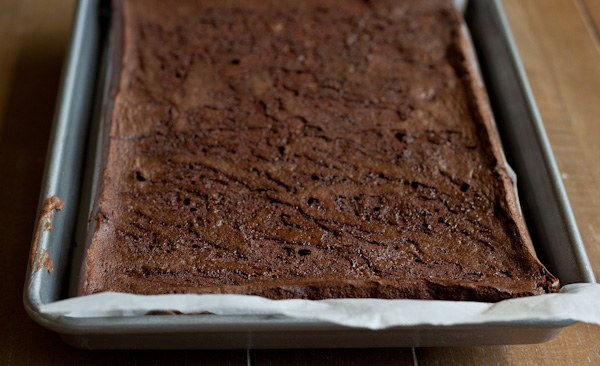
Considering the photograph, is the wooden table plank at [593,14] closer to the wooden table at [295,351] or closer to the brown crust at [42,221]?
the wooden table at [295,351]

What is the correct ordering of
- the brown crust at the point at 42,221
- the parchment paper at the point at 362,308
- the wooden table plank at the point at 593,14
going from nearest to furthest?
1. the parchment paper at the point at 362,308
2. the brown crust at the point at 42,221
3. the wooden table plank at the point at 593,14

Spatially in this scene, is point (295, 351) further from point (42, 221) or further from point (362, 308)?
point (42, 221)

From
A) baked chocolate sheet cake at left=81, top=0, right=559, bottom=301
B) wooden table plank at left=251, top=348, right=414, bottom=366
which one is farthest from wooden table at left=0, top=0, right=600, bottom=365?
baked chocolate sheet cake at left=81, top=0, right=559, bottom=301

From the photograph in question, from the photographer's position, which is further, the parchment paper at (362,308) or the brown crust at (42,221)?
the brown crust at (42,221)

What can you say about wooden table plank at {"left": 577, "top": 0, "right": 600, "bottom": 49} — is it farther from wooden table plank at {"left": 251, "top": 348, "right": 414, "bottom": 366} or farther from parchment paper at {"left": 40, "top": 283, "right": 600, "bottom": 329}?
wooden table plank at {"left": 251, "top": 348, "right": 414, "bottom": 366}

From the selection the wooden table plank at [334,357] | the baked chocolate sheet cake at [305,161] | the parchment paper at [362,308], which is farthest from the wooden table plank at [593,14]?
the wooden table plank at [334,357]

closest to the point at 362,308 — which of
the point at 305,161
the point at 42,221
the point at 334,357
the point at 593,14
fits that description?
the point at 334,357
